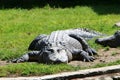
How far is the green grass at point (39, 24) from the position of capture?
7645 mm

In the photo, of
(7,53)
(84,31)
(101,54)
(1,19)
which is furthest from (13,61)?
(1,19)

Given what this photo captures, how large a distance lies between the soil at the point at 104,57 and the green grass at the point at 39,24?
1.23 ft

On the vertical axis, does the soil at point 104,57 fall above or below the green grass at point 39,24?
below

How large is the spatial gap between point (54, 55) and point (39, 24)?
501cm

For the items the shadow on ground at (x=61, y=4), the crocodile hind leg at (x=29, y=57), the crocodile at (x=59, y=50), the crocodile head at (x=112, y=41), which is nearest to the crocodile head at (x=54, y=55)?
the crocodile at (x=59, y=50)

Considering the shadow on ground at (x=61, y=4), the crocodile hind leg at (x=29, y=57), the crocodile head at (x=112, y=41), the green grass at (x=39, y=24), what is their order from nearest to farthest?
the green grass at (x=39, y=24) → the crocodile hind leg at (x=29, y=57) → the crocodile head at (x=112, y=41) → the shadow on ground at (x=61, y=4)

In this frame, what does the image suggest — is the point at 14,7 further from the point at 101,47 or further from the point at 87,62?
the point at 87,62

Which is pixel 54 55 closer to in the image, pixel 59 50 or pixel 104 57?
pixel 59 50

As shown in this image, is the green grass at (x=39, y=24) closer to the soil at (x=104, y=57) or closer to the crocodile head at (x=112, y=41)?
the crocodile head at (x=112, y=41)

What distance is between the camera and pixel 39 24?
1292 cm

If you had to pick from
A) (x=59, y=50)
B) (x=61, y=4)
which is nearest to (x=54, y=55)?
(x=59, y=50)

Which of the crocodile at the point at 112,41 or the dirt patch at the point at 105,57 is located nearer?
the dirt patch at the point at 105,57

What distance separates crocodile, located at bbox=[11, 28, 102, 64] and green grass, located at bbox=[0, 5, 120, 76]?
0.25 metres

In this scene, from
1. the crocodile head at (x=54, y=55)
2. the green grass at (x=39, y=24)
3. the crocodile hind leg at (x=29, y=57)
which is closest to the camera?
the green grass at (x=39, y=24)
